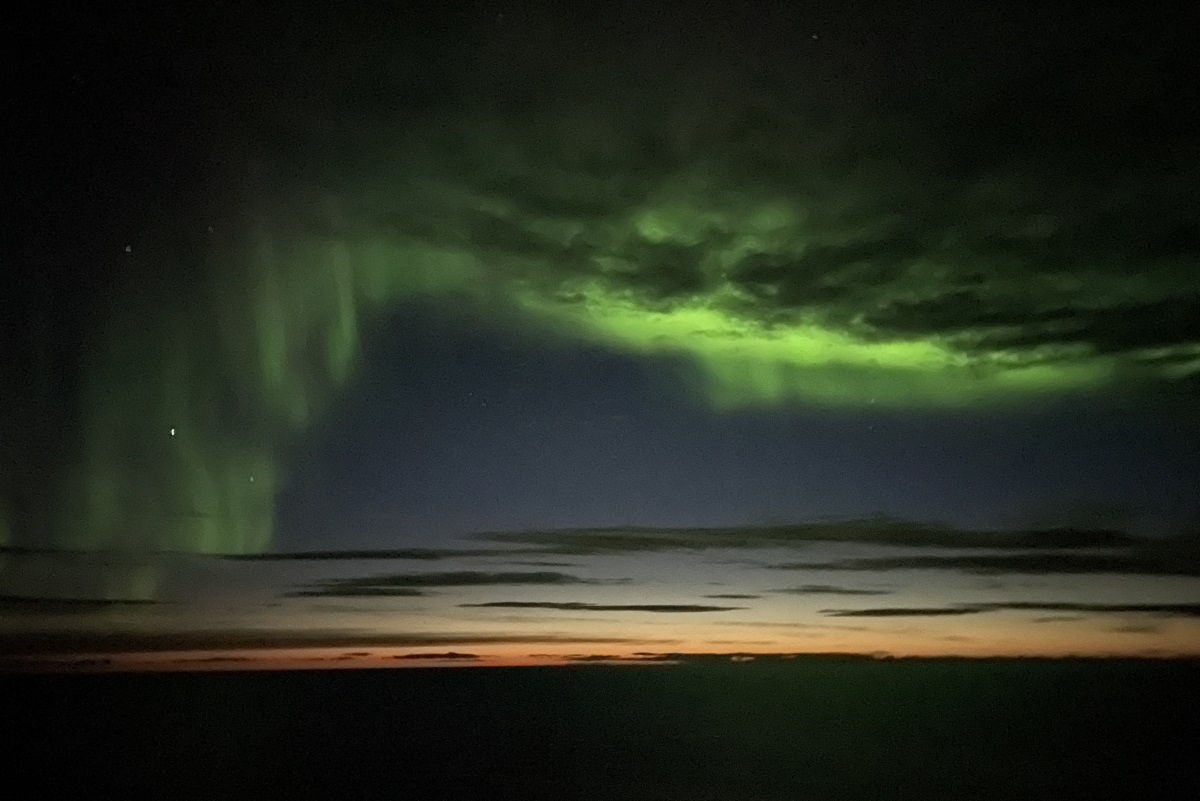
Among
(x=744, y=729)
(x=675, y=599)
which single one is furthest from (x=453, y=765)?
Result: (x=744, y=729)

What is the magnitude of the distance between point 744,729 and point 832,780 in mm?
6128

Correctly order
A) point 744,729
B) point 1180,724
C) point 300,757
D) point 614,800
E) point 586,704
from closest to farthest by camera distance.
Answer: point 614,800 → point 300,757 → point 744,729 → point 1180,724 → point 586,704

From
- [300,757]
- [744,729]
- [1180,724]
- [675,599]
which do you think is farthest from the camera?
[1180,724]

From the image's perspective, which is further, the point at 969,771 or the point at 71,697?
the point at 71,697

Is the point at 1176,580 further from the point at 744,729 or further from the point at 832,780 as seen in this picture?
the point at 744,729

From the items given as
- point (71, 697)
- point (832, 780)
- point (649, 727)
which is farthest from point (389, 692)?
point (832, 780)

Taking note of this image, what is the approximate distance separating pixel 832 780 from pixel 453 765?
3475 mm

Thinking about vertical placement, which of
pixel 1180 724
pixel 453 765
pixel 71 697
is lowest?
pixel 71 697

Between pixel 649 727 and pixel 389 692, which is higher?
pixel 649 727

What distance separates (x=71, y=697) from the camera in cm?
2945

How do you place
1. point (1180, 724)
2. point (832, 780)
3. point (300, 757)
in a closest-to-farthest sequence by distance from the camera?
point (832, 780), point (300, 757), point (1180, 724)

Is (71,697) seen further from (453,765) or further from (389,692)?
(453,765)

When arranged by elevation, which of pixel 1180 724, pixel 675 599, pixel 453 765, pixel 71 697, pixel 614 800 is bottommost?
pixel 71 697

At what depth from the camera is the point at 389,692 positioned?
3009 cm
